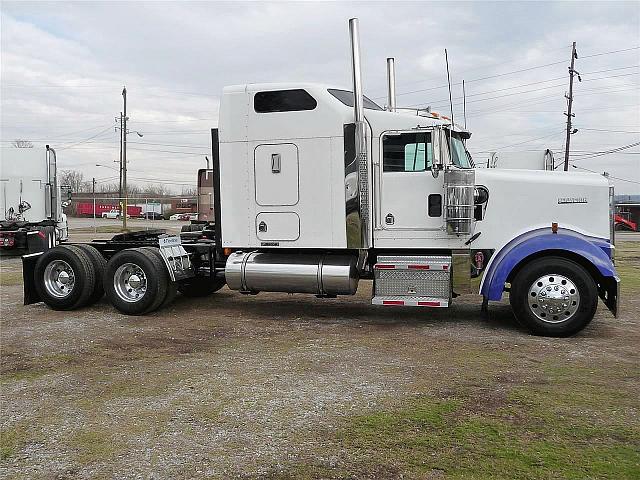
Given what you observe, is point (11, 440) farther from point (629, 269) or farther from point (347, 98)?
point (629, 269)

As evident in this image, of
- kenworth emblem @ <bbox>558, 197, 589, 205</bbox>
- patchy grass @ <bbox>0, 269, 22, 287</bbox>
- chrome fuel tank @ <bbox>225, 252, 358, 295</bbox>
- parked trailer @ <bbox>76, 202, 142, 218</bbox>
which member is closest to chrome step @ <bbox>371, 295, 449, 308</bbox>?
chrome fuel tank @ <bbox>225, 252, 358, 295</bbox>

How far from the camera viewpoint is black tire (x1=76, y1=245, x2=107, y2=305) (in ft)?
32.3

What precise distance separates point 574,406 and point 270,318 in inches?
193

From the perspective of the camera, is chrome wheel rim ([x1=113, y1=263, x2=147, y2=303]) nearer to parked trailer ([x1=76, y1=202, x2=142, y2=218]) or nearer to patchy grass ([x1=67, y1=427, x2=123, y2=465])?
patchy grass ([x1=67, y1=427, x2=123, y2=465])

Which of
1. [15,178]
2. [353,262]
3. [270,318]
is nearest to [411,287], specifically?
[353,262]

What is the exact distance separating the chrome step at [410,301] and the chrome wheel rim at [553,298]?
1.08 m

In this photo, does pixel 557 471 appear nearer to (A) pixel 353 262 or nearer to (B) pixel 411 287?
(B) pixel 411 287

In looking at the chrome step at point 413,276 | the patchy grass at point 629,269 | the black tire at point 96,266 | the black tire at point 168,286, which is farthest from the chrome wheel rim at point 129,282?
the patchy grass at point 629,269

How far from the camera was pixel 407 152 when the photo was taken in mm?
8289

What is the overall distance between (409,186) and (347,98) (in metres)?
1.49

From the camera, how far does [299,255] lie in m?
8.93

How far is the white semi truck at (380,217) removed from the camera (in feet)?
25.5

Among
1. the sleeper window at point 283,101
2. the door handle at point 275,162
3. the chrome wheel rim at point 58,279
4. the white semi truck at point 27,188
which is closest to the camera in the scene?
the sleeper window at point 283,101

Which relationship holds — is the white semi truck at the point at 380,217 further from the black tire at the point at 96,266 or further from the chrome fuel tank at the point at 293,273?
the black tire at the point at 96,266
